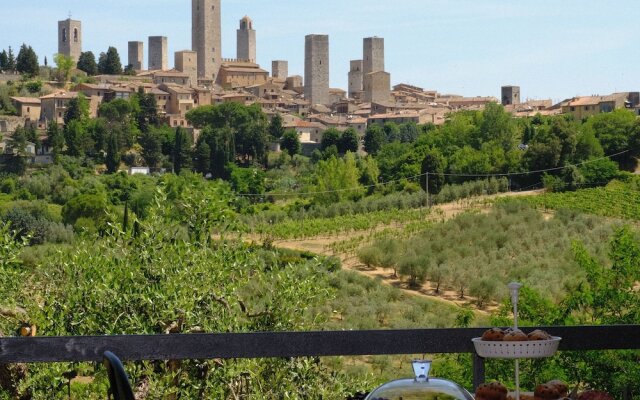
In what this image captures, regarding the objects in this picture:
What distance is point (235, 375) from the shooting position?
5035 millimetres

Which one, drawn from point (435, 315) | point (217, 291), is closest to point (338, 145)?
point (435, 315)

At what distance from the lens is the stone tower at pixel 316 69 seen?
98.8 metres

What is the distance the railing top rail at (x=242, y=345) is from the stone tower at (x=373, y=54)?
104m

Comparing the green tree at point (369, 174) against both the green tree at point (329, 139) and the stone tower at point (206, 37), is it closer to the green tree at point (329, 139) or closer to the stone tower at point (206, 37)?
the green tree at point (329, 139)

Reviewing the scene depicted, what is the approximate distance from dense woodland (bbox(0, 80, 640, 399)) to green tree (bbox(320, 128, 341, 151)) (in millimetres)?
207

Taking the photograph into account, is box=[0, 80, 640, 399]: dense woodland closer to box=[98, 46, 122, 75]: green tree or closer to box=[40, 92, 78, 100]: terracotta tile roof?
box=[40, 92, 78, 100]: terracotta tile roof

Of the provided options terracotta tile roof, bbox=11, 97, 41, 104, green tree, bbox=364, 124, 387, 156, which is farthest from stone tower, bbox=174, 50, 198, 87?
green tree, bbox=364, 124, 387, 156

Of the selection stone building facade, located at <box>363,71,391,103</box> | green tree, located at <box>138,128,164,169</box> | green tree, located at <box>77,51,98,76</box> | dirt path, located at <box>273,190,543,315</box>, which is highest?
green tree, located at <box>77,51,98,76</box>

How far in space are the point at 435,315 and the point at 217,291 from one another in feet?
57.0

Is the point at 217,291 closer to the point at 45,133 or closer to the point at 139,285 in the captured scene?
the point at 139,285

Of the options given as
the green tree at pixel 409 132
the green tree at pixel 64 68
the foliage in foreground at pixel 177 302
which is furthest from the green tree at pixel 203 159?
the foliage in foreground at pixel 177 302

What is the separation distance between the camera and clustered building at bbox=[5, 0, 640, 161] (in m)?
78.3

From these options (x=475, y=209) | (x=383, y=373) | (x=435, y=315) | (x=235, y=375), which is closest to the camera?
(x=235, y=375)

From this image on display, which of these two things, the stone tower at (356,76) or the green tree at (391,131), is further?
the stone tower at (356,76)
